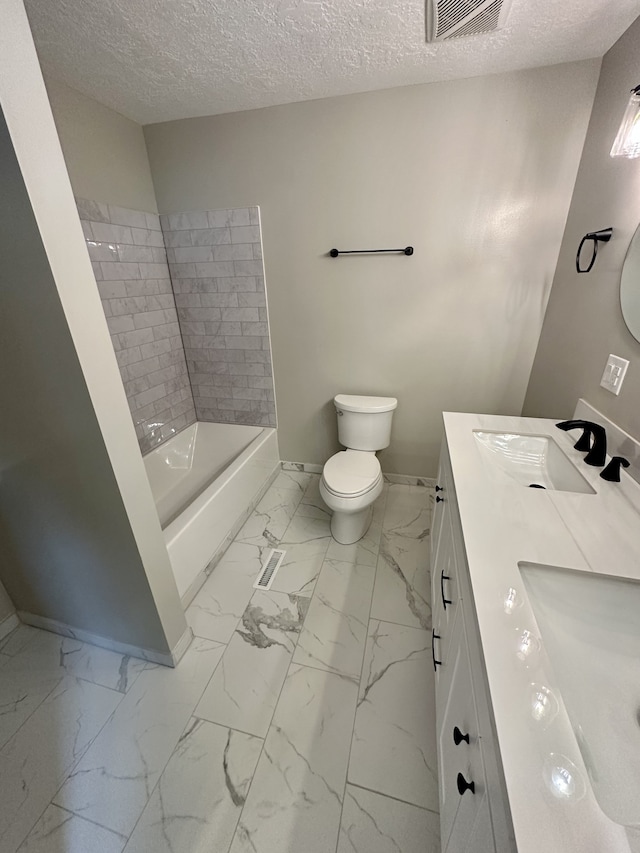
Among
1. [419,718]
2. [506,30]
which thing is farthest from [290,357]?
[419,718]

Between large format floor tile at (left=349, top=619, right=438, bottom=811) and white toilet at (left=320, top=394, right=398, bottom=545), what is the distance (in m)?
0.55

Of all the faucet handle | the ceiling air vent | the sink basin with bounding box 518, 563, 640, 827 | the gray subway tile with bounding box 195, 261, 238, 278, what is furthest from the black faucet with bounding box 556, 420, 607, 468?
the gray subway tile with bounding box 195, 261, 238, 278

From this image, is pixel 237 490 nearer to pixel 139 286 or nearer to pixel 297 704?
pixel 297 704

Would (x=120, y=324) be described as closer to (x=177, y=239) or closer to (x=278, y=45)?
(x=177, y=239)

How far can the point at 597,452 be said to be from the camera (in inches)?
43.2

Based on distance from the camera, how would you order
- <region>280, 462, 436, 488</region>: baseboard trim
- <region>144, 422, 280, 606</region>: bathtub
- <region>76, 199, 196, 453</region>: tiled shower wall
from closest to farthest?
<region>144, 422, 280, 606</region>: bathtub, <region>76, 199, 196, 453</region>: tiled shower wall, <region>280, 462, 436, 488</region>: baseboard trim

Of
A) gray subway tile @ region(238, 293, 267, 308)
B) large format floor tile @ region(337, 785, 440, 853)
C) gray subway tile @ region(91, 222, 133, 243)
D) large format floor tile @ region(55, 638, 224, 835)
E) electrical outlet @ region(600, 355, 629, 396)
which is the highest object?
gray subway tile @ region(91, 222, 133, 243)

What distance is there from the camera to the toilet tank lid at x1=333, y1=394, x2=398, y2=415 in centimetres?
208

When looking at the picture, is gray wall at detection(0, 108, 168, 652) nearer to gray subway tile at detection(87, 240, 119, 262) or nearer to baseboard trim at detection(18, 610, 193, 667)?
baseboard trim at detection(18, 610, 193, 667)

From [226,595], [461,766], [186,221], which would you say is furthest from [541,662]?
[186,221]

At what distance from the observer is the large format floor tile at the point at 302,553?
172cm

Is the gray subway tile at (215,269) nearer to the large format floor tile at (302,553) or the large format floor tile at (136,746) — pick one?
the large format floor tile at (302,553)

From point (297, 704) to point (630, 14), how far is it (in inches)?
108

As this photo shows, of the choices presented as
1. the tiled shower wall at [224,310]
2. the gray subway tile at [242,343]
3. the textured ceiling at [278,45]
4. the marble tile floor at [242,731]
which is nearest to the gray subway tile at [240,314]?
the tiled shower wall at [224,310]
